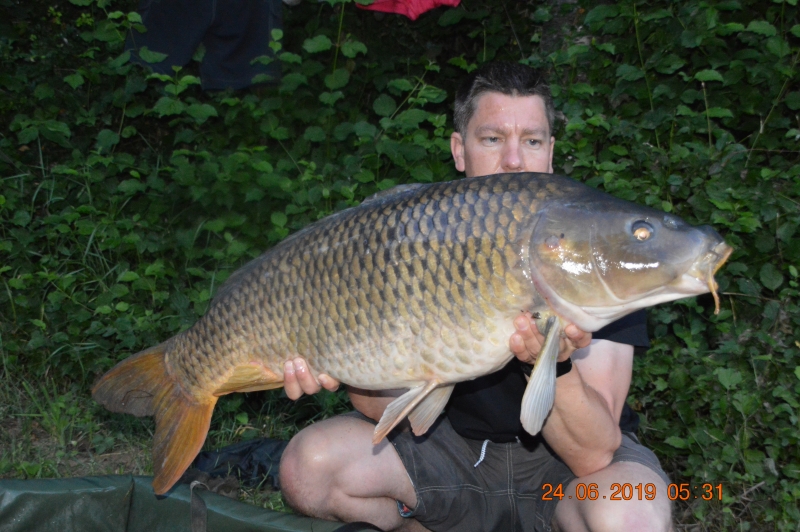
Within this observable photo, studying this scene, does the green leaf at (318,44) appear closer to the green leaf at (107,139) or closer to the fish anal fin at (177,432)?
the green leaf at (107,139)

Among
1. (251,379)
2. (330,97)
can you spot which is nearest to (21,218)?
(330,97)

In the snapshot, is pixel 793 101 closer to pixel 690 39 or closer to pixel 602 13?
pixel 690 39

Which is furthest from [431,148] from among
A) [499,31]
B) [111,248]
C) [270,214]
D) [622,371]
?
[622,371]

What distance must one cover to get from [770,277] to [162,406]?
204 centimetres

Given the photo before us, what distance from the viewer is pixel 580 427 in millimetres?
1844

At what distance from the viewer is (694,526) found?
252cm

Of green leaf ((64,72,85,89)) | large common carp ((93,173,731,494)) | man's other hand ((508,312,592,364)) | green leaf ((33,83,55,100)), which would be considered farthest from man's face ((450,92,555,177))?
green leaf ((33,83,55,100))

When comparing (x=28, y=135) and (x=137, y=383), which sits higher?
(x=28, y=135)

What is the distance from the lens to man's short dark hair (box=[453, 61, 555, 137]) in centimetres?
234

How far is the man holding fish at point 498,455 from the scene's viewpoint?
192cm

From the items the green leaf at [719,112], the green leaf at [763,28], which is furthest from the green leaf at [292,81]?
the green leaf at [763,28]

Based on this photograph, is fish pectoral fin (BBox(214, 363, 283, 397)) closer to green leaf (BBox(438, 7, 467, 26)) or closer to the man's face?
the man's face

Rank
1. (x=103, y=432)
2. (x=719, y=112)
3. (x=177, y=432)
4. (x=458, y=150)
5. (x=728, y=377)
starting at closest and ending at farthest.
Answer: (x=177, y=432) < (x=458, y=150) < (x=728, y=377) < (x=103, y=432) < (x=719, y=112)

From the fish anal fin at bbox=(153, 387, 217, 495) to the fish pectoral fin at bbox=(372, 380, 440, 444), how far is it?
0.47 metres
